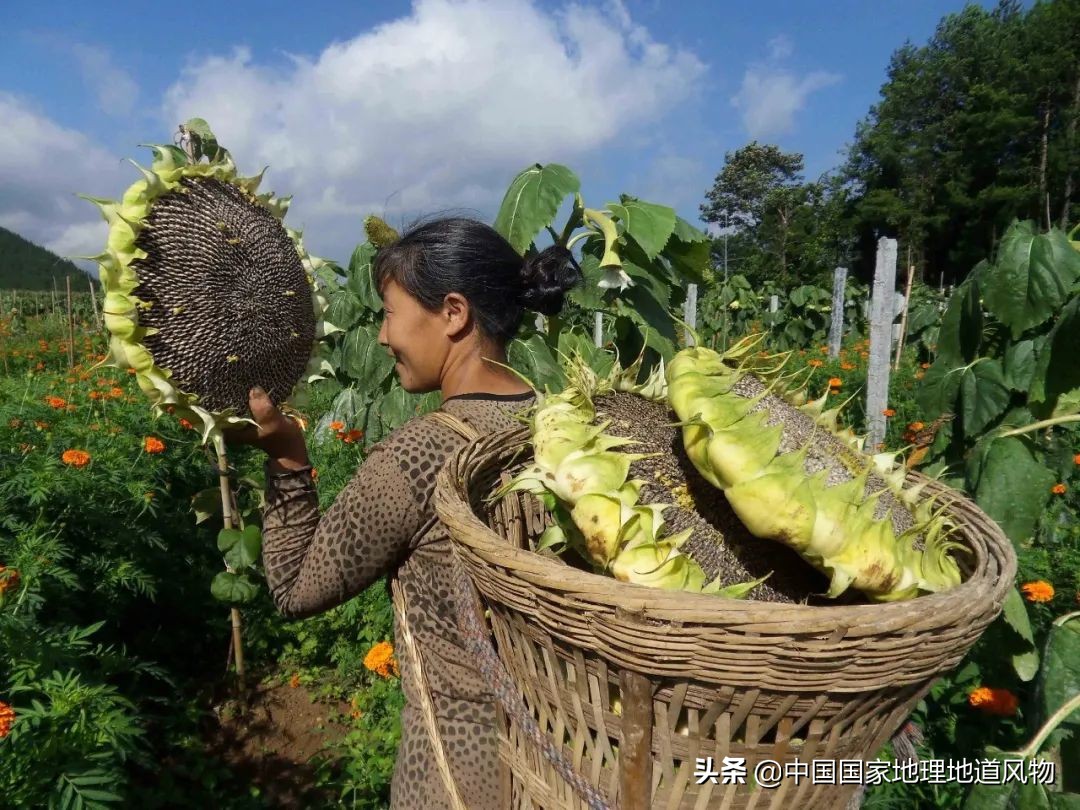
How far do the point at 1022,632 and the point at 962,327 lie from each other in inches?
39.8

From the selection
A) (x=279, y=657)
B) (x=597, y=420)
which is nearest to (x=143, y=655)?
(x=279, y=657)

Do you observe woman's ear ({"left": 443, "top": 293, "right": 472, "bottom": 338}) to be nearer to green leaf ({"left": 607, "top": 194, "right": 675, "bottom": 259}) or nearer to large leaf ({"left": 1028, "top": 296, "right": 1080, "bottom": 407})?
green leaf ({"left": 607, "top": 194, "right": 675, "bottom": 259})

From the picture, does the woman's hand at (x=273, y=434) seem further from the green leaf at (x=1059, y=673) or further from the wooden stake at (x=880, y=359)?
the wooden stake at (x=880, y=359)

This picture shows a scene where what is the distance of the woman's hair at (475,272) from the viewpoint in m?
1.66

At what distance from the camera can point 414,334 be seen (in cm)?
170

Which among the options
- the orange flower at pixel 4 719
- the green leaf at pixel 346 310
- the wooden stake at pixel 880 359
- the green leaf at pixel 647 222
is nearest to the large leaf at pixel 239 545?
the orange flower at pixel 4 719

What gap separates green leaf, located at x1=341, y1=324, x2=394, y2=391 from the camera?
14.8 ft

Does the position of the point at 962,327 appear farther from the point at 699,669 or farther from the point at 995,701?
the point at 699,669

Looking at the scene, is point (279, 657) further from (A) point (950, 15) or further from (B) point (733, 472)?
(A) point (950, 15)

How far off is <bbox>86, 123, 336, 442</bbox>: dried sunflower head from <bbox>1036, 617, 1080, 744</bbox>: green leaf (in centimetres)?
171

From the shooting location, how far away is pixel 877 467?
4.56ft

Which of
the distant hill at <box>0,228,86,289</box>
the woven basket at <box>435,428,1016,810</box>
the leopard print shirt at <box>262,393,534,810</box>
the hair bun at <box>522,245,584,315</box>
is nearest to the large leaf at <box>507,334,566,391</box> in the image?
the hair bun at <box>522,245,584,315</box>

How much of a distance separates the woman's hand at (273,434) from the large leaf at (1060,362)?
1.85 meters

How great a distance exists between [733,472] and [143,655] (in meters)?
3.67
